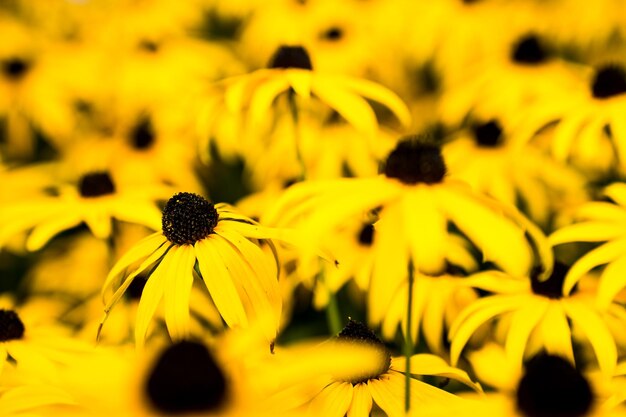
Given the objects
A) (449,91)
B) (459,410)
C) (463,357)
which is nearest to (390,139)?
(449,91)

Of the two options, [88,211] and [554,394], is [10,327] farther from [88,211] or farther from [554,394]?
[554,394]

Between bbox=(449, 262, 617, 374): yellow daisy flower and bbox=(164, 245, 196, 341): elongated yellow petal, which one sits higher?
bbox=(164, 245, 196, 341): elongated yellow petal

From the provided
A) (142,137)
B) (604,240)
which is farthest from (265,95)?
(142,137)

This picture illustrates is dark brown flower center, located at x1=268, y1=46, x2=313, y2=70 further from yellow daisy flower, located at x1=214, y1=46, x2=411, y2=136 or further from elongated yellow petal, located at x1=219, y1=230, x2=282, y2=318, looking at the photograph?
elongated yellow petal, located at x1=219, y1=230, x2=282, y2=318

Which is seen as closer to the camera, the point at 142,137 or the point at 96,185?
the point at 96,185

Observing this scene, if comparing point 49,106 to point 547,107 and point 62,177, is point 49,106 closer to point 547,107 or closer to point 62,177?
point 62,177

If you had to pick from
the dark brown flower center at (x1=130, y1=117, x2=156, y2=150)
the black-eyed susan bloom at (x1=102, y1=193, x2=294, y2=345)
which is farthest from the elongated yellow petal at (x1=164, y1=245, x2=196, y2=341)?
the dark brown flower center at (x1=130, y1=117, x2=156, y2=150)
